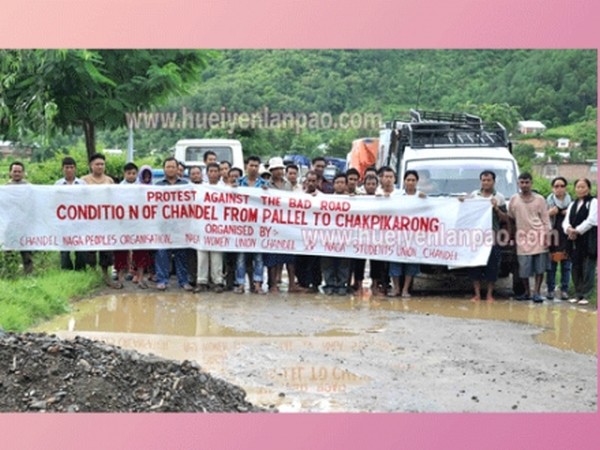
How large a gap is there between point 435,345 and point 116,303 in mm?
4281

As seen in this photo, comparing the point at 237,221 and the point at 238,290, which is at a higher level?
the point at 237,221

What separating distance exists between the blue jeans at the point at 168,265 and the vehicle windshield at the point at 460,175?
3.75 metres

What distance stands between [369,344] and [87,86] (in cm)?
1012

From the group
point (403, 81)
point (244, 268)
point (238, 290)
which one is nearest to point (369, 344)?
point (238, 290)

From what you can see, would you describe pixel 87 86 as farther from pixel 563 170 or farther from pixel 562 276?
pixel 563 170

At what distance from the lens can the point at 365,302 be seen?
1318cm

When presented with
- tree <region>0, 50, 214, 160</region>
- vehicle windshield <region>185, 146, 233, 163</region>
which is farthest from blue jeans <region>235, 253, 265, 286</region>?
vehicle windshield <region>185, 146, 233, 163</region>

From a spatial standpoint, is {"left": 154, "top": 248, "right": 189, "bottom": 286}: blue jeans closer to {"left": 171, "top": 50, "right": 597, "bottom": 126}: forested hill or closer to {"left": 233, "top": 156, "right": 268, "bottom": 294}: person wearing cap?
{"left": 233, "top": 156, "right": 268, "bottom": 294}: person wearing cap

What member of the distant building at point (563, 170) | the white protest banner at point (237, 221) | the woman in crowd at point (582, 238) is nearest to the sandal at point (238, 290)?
the white protest banner at point (237, 221)

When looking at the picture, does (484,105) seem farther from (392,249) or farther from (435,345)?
(435,345)

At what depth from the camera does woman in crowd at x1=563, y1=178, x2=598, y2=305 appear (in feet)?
44.1

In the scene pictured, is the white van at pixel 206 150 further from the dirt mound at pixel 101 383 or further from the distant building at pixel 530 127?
the distant building at pixel 530 127

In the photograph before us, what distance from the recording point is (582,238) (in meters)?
13.6

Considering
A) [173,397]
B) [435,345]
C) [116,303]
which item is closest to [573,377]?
[435,345]
